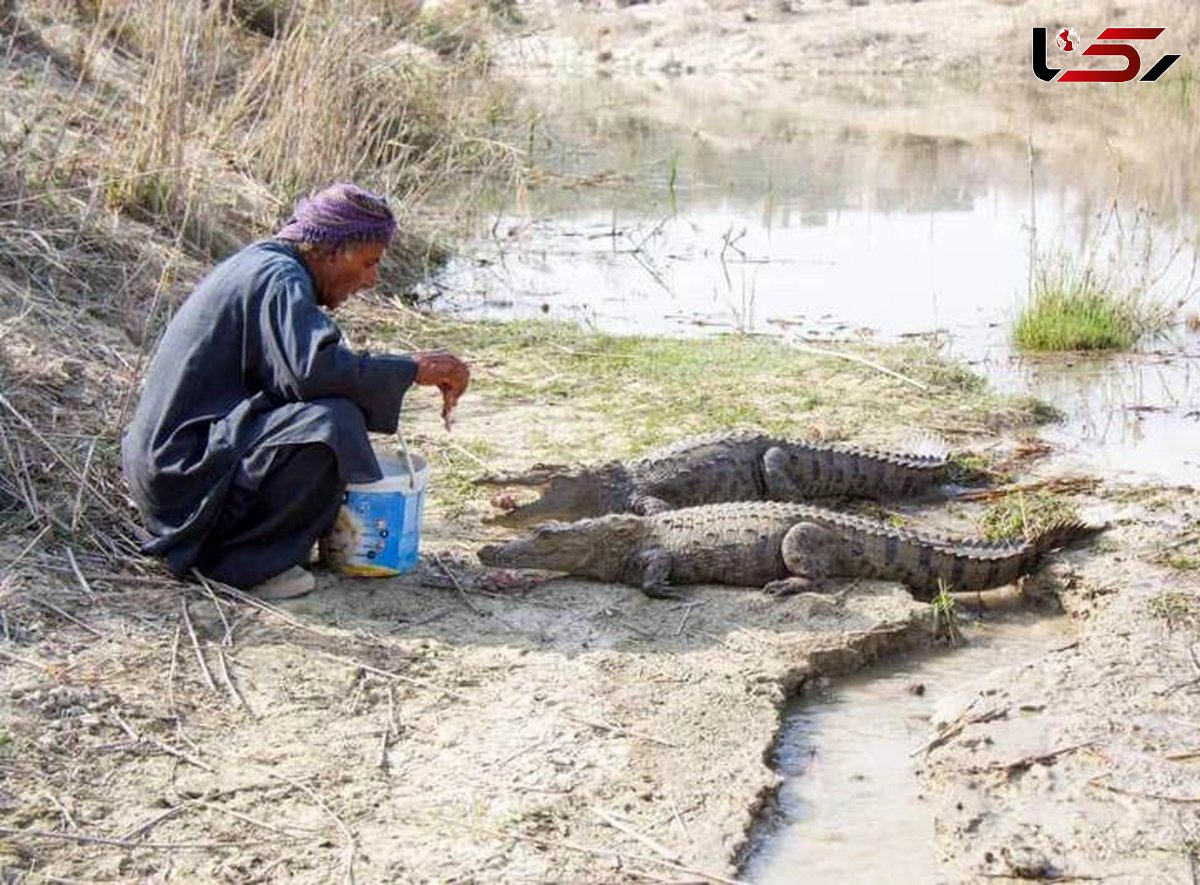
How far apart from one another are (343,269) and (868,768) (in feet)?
7.04

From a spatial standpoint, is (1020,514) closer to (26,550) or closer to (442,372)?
(442,372)

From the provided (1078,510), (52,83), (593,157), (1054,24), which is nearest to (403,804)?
(1078,510)

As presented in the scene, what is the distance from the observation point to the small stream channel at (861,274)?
4273 millimetres

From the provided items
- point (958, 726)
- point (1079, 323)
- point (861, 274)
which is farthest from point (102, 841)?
point (861, 274)

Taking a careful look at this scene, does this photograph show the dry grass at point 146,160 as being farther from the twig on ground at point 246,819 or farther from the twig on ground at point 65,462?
the twig on ground at point 246,819

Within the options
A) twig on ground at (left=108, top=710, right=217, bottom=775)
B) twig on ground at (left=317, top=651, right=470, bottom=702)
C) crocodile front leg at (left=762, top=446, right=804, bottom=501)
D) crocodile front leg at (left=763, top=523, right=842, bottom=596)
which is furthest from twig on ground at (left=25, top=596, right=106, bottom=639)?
crocodile front leg at (left=762, top=446, right=804, bottom=501)

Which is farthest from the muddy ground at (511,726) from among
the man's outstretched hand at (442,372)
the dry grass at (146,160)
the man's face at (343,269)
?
the man's face at (343,269)

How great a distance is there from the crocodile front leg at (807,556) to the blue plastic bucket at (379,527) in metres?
1.22

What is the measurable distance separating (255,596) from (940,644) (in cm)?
211

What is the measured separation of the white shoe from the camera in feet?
16.1

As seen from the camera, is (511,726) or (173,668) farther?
(173,668)

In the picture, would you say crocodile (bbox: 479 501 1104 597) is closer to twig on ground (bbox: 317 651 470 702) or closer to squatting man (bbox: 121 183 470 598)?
squatting man (bbox: 121 183 470 598)

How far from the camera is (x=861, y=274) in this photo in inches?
437

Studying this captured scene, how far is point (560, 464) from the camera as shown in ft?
21.3
